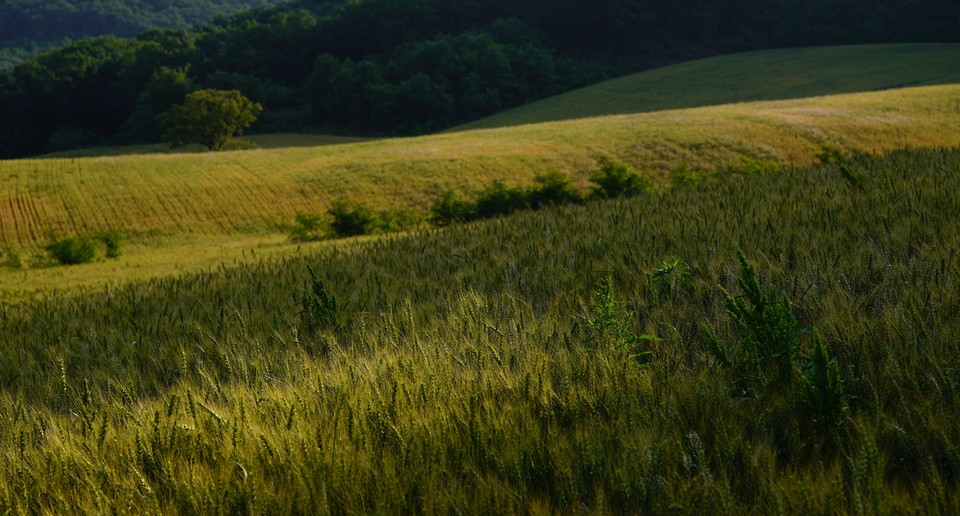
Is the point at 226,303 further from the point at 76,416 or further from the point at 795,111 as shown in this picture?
the point at 795,111

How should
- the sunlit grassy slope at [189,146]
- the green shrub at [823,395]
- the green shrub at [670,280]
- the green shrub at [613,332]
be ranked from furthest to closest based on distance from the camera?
the sunlit grassy slope at [189,146] < the green shrub at [670,280] < the green shrub at [613,332] < the green shrub at [823,395]

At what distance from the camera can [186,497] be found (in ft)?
6.94

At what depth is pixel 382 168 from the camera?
45031 millimetres

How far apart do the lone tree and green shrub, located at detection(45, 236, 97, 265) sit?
46086 millimetres

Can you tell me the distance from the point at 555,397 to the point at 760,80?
8695 cm

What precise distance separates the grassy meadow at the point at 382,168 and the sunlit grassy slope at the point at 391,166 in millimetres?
84

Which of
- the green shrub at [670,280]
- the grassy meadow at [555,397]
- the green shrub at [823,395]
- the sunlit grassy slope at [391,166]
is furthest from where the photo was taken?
the sunlit grassy slope at [391,166]

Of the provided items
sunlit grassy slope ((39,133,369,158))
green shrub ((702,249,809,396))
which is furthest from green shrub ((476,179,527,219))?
sunlit grassy slope ((39,133,369,158))

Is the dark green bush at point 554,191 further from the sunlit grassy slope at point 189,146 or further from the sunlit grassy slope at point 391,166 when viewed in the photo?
the sunlit grassy slope at point 189,146

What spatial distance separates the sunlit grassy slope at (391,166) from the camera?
3922cm

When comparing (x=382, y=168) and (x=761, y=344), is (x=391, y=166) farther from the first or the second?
(x=761, y=344)

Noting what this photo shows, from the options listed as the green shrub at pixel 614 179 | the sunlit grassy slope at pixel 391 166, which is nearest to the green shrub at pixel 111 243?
the sunlit grassy slope at pixel 391 166

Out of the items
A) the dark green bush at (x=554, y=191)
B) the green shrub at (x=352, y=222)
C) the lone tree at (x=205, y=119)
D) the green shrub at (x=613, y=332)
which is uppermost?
the green shrub at (x=613, y=332)

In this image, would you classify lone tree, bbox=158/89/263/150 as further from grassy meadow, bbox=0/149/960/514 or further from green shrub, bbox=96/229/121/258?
grassy meadow, bbox=0/149/960/514
